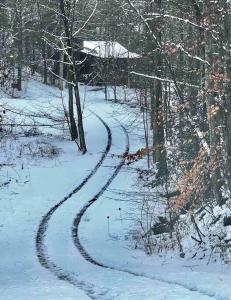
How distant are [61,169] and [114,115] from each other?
17.9 metres

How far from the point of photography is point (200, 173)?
468 inches

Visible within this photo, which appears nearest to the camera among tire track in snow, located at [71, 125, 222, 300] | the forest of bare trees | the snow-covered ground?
tire track in snow, located at [71, 125, 222, 300]

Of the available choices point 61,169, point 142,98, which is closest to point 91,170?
point 61,169

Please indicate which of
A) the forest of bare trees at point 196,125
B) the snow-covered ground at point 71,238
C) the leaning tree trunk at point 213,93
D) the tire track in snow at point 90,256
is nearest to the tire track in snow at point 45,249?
the snow-covered ground at point 71,238

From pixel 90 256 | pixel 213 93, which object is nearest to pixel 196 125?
pixel 213 93

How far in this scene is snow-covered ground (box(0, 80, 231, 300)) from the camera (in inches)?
371

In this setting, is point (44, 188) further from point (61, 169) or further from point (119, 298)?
point (119, 298)

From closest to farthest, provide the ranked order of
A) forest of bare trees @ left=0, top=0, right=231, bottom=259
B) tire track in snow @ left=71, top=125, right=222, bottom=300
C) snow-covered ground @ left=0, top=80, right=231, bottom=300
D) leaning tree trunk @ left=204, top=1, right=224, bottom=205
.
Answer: tire track in snow @ left=71, top=125, right=222, bottom=300
snow-covered ground @ left=0, top=80, right=231, bottom=300
leaning tree trunk @ left=204, top=1, right=224, bottom=205
forest of bare trees @ left=0, top=0, right=231, bottom=259

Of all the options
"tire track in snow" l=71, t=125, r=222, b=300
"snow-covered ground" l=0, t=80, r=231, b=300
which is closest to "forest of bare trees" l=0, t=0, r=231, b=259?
"snow-covered ground" l=0, t=80, r=231, b=300

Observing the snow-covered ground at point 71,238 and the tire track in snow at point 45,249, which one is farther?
the tire track in snow at point 45,249

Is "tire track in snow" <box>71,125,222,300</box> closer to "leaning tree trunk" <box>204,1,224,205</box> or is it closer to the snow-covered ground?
the snow-covered ground

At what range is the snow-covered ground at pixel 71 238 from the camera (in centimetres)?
942

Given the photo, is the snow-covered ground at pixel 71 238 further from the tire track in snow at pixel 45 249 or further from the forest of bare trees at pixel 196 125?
the forest of bare trees at pixel 196 125

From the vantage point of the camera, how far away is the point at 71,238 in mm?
15383
